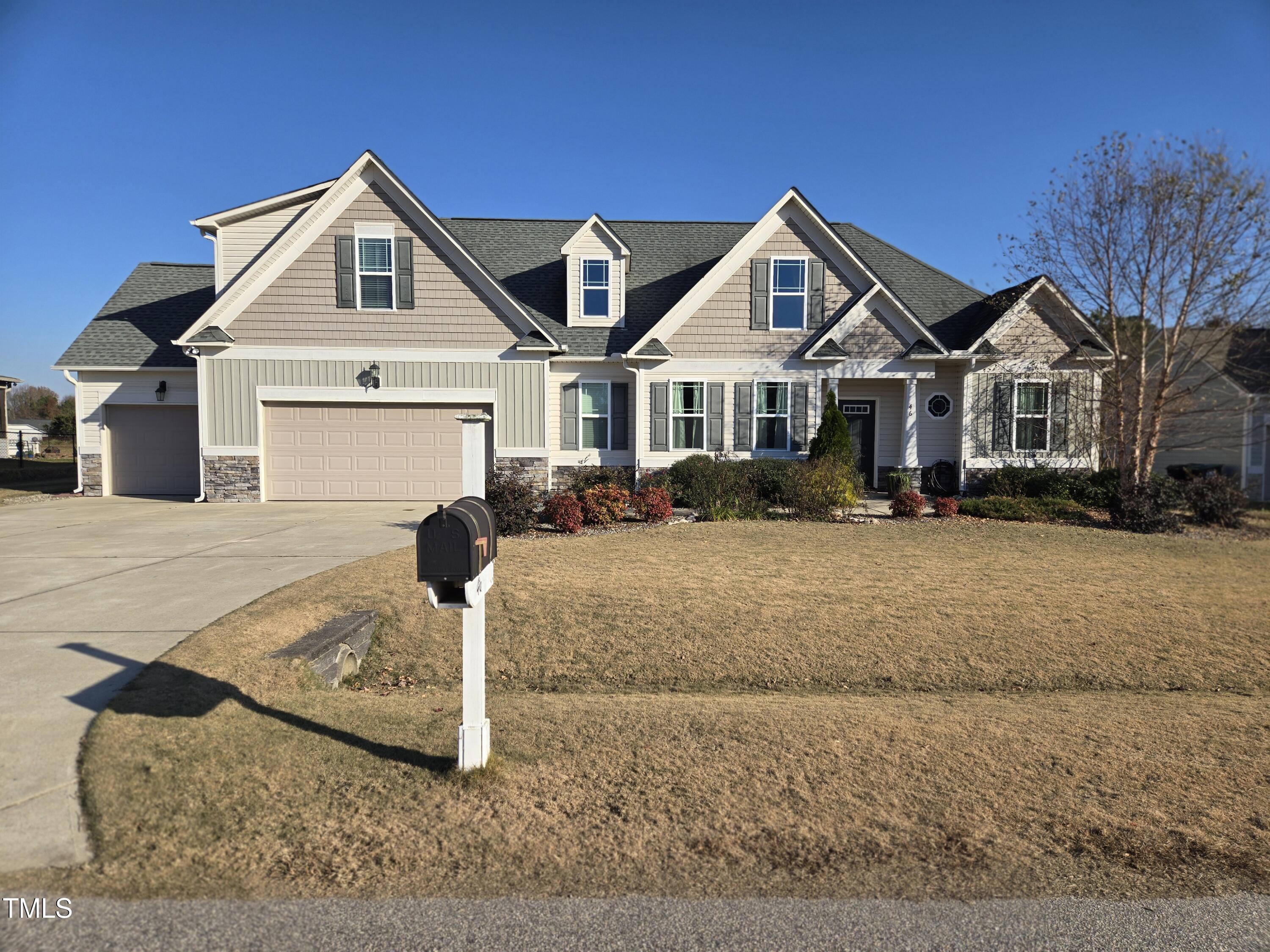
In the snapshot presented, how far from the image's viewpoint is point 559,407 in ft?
58.4

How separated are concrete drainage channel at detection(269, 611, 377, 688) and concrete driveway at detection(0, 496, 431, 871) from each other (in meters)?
0.95

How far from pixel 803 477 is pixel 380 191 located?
422 inches

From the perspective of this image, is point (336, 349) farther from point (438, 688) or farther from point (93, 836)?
point (93, 836)

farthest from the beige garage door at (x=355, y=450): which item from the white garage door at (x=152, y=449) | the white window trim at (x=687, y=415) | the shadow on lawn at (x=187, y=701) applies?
the shadow on lawn at (x=187, y=701)

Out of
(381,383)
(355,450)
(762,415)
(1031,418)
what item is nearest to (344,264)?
(381,383)

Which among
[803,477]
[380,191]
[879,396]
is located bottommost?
[803,477]

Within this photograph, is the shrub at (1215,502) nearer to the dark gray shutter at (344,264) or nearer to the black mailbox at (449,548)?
the black mailbox at (449,548)

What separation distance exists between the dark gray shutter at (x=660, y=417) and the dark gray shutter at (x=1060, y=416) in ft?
28.7

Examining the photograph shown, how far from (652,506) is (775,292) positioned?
23.7ft

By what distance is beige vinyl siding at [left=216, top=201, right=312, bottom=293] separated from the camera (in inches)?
700

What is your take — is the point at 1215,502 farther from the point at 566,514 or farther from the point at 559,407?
the point at 559,407

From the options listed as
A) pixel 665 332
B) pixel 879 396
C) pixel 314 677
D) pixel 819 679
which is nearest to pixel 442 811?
pixel 314 677

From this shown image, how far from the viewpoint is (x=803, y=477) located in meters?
13.6

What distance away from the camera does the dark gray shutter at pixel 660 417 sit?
1720cm
